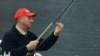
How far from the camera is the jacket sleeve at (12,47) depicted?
600cm

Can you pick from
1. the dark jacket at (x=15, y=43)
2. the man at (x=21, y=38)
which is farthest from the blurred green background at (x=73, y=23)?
the dark jacket at (x=15, y=43)

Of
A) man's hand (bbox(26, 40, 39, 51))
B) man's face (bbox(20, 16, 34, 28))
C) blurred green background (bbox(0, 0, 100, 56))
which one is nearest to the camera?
man's hand (bbox(26, 40, 39, 51))

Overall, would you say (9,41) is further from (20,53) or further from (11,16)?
(11,16)

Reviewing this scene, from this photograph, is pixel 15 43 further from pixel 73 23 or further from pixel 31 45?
Answer: pixel 73 23

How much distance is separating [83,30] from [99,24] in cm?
34

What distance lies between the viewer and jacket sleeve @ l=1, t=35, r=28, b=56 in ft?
19.7

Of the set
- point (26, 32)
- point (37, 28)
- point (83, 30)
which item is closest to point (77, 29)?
point (83, 30)

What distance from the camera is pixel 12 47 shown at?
603cm

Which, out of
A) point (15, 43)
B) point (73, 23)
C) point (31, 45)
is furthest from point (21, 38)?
point (73, 23)

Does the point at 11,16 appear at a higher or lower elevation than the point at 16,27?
lower

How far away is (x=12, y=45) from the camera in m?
6.05

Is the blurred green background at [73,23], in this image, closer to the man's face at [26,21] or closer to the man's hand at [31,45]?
the man's face at [26,21]

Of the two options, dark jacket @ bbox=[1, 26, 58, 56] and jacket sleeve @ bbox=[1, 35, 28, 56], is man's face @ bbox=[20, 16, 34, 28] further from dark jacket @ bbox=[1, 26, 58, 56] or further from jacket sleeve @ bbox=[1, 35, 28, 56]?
jacket sleeve @ bbox=[1, 35, 28, 56]

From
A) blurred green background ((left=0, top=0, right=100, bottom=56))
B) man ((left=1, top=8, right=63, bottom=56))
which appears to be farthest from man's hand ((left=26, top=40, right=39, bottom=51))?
blurred green background ((left=0, top=0, right=100, bottom=56))
